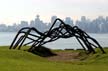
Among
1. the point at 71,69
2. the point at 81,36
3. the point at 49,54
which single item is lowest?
the point at 49,54

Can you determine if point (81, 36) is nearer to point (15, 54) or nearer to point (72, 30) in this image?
point (72, 30)

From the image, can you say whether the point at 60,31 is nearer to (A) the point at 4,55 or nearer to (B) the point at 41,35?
(B) the point at 41,35

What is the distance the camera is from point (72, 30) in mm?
37312

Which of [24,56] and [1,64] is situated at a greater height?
[1,64]

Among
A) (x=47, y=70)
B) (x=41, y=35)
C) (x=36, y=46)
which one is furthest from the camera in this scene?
(x=36, y=46)

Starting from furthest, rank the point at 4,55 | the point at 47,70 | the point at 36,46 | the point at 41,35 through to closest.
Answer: the point at 36,46 < the point at 41,35 < the point at 4,55 < the point at 47,70

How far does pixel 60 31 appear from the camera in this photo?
1471 inches

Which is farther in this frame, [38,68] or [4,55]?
[4,55]

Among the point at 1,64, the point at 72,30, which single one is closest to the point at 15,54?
the point at 1,64

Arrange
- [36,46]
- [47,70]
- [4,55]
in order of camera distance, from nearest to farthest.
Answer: [47,70]
[4,55]
[36,46]

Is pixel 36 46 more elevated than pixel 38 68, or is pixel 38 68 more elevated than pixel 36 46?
pixel 38 68

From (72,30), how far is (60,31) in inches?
47.3

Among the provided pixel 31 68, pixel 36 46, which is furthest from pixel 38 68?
pixel 36 46

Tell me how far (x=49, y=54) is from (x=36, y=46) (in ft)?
5.45
